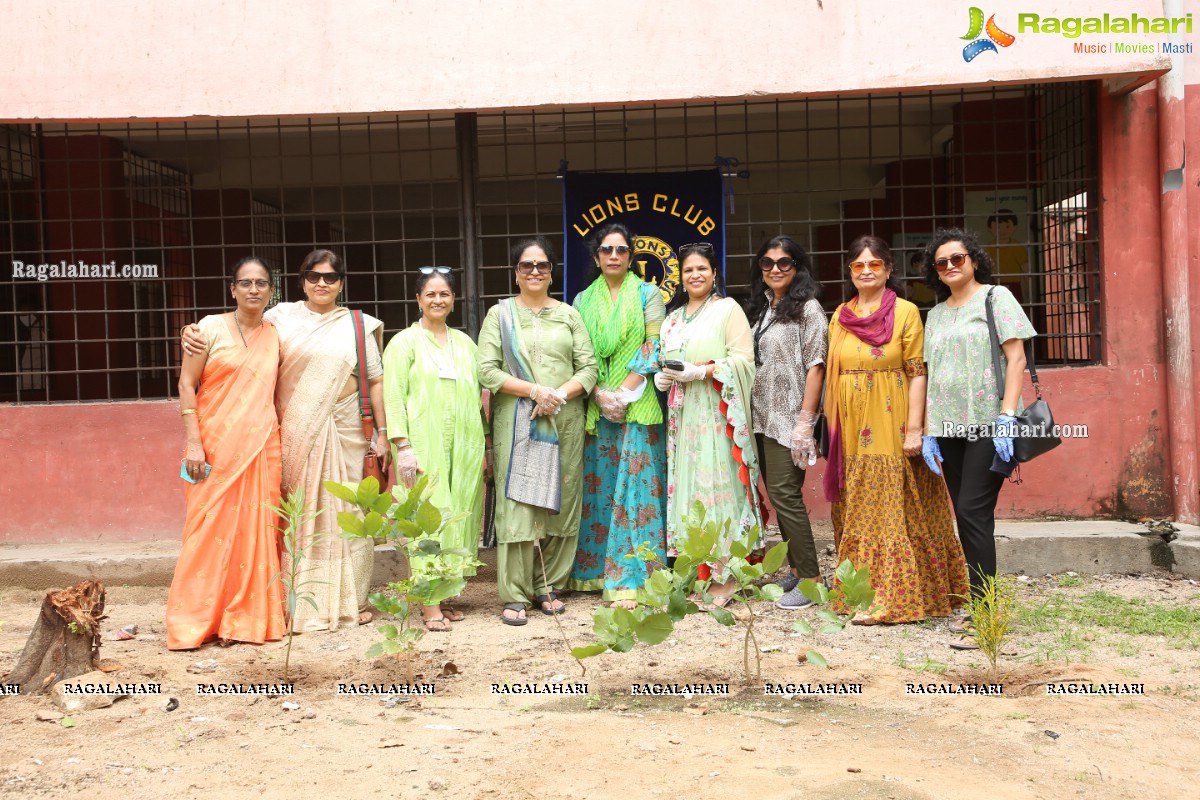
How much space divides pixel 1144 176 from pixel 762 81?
7.35 ft

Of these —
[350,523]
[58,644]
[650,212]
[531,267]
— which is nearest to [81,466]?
[58,644]

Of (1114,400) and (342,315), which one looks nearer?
(342,315)

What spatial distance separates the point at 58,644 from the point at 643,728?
221cm

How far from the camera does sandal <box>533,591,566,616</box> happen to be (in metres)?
4.89

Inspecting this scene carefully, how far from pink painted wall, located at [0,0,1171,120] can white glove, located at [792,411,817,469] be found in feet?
6.36

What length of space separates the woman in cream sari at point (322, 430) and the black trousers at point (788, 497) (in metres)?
1.80

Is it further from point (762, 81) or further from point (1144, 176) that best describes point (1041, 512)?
point (762, 81)

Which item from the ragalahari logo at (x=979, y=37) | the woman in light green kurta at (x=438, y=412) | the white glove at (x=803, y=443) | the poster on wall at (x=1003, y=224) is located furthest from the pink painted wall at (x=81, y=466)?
the poster on wall at (x=1003, y=224)

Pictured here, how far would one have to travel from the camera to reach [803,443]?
4.77 meters

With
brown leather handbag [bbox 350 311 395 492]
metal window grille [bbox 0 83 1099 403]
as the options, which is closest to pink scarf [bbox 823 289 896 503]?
metal window grille [bbox 0 83 1099 403]

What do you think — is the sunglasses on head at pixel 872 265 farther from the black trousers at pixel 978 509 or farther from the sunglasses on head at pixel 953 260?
the black trousers at pixel 978 509

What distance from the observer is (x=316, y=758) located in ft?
10.3

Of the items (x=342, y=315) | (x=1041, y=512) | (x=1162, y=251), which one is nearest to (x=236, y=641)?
(x=342, y=315)

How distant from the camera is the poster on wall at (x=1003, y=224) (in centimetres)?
693
